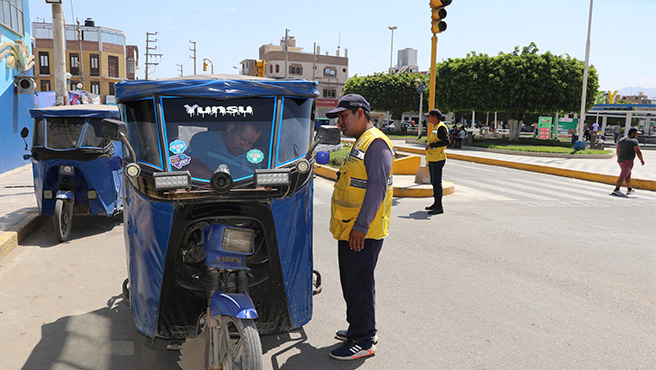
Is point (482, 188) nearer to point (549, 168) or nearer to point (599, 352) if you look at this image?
point (549, 168)

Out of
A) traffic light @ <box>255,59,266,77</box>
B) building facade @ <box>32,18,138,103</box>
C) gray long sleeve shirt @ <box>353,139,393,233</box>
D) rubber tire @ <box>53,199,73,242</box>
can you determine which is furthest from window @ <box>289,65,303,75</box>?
gray long sleeve shirt @ <box>353,139,393,233</box>

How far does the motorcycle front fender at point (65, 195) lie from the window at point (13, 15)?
10.6 m

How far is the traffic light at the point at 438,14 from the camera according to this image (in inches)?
453

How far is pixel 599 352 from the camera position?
4.02 m

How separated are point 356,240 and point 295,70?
88.6 m

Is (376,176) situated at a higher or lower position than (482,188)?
higher

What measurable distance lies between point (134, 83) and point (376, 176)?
175cm

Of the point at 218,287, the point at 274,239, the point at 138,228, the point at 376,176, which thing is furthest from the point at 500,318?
the point at 138,228

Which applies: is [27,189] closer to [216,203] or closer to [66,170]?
[66,170]

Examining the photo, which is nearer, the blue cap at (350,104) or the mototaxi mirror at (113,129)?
the mototaxi mirror at (113,129)

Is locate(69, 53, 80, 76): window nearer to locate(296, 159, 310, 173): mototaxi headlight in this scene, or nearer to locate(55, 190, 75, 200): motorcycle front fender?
locate(55, 190, 75, 200): motorcycle front fender

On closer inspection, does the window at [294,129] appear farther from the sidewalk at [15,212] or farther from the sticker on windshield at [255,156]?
the sidewalk at [15,212]

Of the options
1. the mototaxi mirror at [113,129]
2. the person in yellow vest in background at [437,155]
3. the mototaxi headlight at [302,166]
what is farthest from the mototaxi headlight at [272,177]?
the person in yellow vest in background at [437,155]

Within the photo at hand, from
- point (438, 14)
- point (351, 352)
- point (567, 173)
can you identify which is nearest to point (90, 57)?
point (567, 173)
